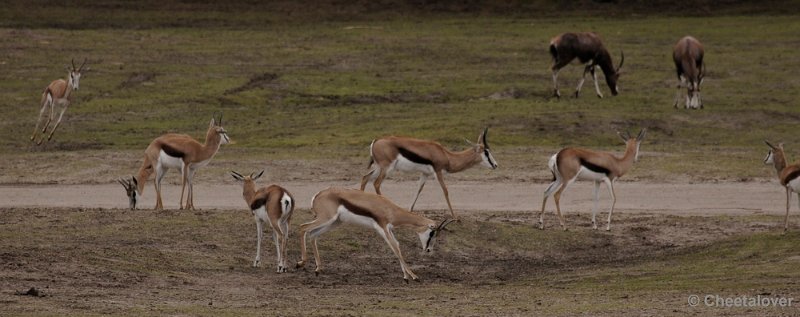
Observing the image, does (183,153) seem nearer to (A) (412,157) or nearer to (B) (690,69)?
(A) (412,157)

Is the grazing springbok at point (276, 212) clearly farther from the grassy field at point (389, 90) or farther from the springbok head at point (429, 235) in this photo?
the grassy field at point (389, 90)

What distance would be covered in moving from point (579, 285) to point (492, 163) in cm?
540

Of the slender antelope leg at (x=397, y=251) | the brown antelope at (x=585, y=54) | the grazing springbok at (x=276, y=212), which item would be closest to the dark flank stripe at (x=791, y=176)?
the slender antelope leg at (x=397, y=251)

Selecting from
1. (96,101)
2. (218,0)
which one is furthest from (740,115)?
(218,0)

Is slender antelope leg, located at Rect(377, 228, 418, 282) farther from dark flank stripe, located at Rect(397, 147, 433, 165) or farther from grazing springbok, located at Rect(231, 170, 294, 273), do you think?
dark flank stripe, located at Rect(397, 147, 433, 165)

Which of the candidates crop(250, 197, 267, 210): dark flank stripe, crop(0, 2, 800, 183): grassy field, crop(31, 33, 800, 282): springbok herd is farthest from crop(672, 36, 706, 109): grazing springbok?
crop(250, 197, 267, 210): dark flank stripe

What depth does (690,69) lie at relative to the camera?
32781 millimetres

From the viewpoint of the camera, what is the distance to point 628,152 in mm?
20672

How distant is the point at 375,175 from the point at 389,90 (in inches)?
563

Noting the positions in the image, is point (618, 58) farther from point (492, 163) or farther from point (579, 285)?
point (579, 285)

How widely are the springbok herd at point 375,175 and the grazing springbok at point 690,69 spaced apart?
1122 cm

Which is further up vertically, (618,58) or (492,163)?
(618,58)

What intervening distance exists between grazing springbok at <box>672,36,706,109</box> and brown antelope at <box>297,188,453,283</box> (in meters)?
16.7

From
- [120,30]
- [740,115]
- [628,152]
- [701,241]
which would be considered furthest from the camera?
[120,30]
